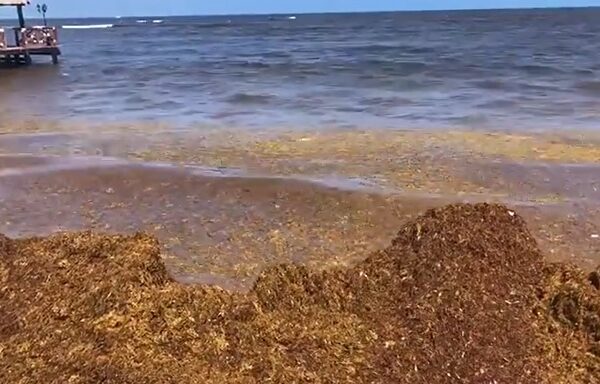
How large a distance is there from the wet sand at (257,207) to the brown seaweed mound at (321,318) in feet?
6.65

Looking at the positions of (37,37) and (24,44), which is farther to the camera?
(37,37)

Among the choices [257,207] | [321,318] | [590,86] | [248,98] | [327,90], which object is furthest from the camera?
[327,90]

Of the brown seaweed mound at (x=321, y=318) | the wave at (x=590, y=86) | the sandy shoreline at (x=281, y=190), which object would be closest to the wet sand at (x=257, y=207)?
the sandy shoreline at (x=281, y=190)

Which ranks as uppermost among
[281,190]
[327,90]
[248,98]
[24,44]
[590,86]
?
[24,44]

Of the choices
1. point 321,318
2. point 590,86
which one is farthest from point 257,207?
point 590,86

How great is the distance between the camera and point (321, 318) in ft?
11.4

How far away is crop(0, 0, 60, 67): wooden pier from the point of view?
30953mm

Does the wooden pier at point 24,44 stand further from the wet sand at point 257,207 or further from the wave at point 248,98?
the wet sand at point 257,207

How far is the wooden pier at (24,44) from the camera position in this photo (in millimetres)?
30953

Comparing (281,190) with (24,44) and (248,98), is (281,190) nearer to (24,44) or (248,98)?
(248,98)

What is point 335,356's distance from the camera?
3.25 metres

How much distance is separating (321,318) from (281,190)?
5211 millimetres

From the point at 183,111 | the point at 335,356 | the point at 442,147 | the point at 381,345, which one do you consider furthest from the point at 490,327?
the point at 183,111

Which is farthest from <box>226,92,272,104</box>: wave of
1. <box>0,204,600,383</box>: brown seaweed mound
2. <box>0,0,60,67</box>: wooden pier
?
<box>0,204,600,383</box>: brown seaweed mound
